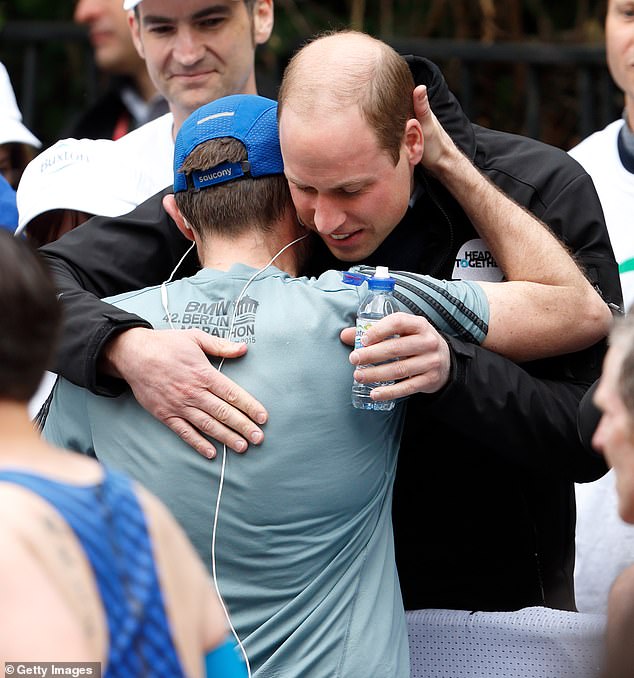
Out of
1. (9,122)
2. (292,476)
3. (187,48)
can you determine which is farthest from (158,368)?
(9,122)

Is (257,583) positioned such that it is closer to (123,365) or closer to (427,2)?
(123,365)

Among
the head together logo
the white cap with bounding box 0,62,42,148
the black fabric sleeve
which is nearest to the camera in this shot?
the black fabric sleeve

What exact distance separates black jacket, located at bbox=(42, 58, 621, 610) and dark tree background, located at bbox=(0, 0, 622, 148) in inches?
140

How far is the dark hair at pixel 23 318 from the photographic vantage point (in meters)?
1.57

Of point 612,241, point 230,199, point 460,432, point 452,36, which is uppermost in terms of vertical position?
point 230,199

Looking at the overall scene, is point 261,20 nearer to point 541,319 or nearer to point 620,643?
point 541,319

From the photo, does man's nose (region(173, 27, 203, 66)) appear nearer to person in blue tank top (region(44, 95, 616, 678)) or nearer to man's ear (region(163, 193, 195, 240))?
man's ear (region(163, 193, 195, 240))

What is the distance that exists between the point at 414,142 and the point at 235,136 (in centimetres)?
39

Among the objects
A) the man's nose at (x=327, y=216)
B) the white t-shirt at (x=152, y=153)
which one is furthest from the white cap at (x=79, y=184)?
the man's nose at (x=327, y=216)

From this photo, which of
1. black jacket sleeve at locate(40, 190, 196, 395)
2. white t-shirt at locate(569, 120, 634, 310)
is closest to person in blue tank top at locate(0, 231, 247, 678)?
black jacket sleeve at locate(40, 190, 196, 395)

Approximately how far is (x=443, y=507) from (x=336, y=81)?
984mm

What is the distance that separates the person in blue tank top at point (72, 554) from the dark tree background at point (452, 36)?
499 cm

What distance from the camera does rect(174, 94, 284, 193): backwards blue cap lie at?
8.50ft

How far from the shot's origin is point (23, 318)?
1576 millimetres
